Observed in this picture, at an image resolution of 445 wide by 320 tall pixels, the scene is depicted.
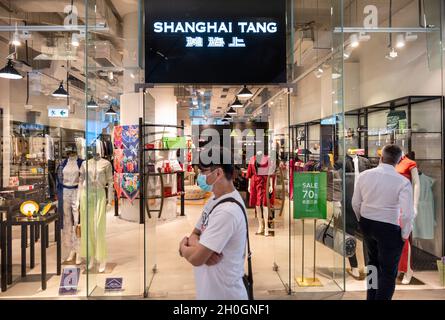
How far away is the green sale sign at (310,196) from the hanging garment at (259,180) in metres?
1.97

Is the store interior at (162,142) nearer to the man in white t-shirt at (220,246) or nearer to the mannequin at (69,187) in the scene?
the mannequin at (69,187)

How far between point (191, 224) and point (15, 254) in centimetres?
318

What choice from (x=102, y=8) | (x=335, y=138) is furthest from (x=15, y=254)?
(x=335, y=138)

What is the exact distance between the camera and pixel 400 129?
500 centimetres

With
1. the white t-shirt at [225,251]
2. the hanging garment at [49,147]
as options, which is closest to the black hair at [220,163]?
the white t-shirt at [225,251]

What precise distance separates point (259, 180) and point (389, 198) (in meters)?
3.17

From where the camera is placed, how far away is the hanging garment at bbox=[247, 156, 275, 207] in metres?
5.81

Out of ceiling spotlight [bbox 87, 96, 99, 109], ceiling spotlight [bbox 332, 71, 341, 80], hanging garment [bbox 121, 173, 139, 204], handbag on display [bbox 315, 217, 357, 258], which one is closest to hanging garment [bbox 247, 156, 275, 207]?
handbag on display [bbox 315, 217, 357, 258]

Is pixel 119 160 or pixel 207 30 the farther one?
pixel 119 160

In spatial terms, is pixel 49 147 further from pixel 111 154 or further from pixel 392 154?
pixel 392 154

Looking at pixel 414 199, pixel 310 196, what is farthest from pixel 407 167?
pixel 310 196

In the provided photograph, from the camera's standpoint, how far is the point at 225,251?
1623mm

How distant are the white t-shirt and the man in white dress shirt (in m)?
1.57

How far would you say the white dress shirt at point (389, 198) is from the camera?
8.92 feet
